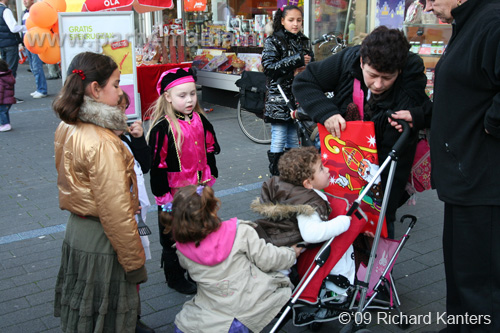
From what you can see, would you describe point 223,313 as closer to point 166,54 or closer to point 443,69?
point 443,69

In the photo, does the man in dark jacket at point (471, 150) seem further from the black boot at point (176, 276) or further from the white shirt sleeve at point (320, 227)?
the black boot at point (176, 276)

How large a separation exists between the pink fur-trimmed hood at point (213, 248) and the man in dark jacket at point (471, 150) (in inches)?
45.2

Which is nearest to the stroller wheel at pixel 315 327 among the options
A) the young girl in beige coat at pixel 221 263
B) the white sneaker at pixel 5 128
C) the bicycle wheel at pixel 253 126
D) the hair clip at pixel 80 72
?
the young girl in beige coat at pixel 221 263

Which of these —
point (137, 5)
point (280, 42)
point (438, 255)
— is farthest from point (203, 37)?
point (438, 255)

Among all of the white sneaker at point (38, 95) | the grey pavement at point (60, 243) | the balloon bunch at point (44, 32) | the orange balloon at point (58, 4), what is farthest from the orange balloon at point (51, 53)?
the white sneaker at point (38, 95)

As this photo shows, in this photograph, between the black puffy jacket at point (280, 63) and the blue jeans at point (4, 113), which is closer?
the black puffy jacket at point (280, 63)

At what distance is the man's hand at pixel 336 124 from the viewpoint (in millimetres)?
3141

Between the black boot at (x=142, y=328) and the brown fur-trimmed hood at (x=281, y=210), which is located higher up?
the brown fur-trimmed hood at (x=281, y=210)

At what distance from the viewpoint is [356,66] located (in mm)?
3238

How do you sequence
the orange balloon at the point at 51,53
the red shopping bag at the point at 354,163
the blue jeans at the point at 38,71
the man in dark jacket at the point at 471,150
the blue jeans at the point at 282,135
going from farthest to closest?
Result: the blue jeans at the point at 38,71 < the orange balloon at the point at 51,53 < the blue jeans at the point at 282,135 < the red shopping bag at the point at 354,163 < the man in dark jacket at the point at 471,150

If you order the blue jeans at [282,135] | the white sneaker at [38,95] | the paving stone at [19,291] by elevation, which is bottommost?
the paving stone at [19,291]

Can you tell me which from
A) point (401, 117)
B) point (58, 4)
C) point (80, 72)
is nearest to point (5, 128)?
point (58, 4)

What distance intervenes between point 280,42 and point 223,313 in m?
3.84

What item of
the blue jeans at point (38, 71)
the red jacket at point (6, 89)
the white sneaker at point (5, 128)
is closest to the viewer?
the red jacket at point (6, 89)
